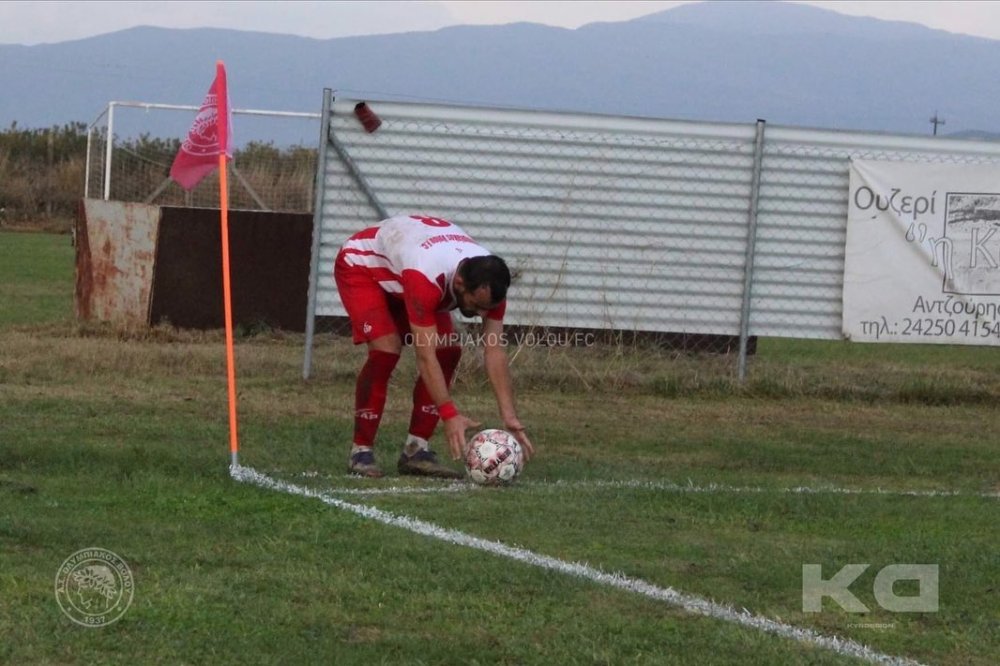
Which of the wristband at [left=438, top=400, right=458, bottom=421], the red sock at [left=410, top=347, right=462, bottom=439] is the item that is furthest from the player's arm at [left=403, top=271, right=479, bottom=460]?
the red sock at [left=410, top=347, right=462, bottom=439]

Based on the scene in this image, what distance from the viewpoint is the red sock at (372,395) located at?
28.6ft

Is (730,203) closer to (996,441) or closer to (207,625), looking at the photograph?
(996,441)

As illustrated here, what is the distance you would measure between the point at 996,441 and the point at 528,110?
443cm

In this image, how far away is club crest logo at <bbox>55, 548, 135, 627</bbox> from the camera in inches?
216

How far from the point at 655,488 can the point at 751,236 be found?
16.8ft

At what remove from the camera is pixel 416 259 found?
818 cm

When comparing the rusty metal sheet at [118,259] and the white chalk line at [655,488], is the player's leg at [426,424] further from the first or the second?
the rusty metal sheet at [118,259]

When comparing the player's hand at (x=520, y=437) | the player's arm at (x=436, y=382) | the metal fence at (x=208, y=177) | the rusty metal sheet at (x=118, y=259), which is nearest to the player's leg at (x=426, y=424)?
the player's hand at (x=520, y=437)

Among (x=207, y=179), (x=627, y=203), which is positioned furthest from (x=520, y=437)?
(x=207, y=179)

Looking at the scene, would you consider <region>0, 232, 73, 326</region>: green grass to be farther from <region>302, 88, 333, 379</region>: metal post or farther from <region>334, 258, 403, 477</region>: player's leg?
<region>334, 258, 403, 477</region>: player's leg

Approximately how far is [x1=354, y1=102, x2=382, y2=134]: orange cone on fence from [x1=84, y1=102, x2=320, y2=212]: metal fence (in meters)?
5.65

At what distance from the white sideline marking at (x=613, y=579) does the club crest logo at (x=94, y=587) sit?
1.42 m

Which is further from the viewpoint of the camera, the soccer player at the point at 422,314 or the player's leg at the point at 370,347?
the player's leg at the point at 370,347

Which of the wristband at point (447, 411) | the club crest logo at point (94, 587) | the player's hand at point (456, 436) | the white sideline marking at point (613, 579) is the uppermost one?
Answer: the wristband at point (447, 411)
